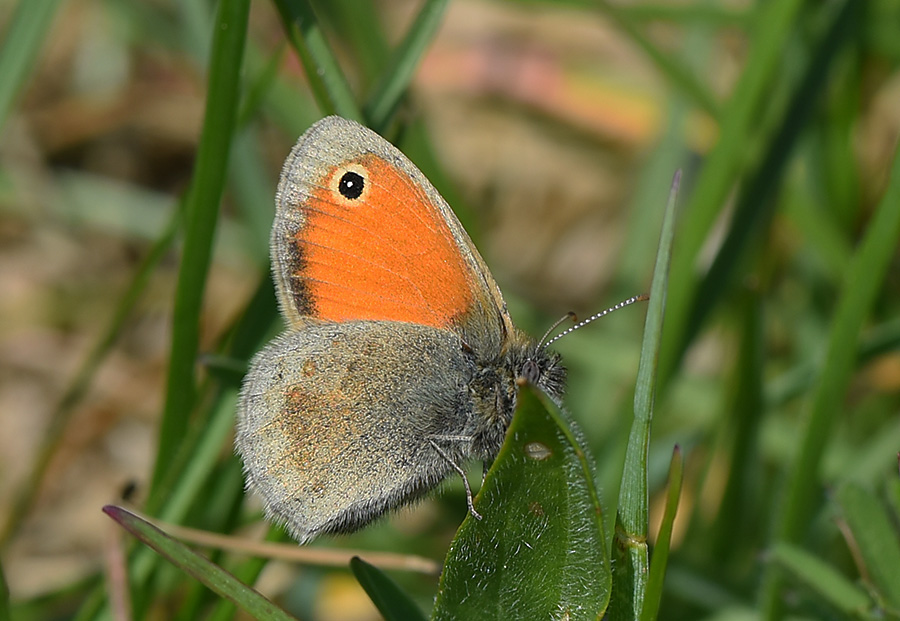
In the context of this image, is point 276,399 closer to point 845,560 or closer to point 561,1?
point 561,1

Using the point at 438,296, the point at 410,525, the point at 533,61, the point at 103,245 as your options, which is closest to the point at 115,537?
the point at 438,296

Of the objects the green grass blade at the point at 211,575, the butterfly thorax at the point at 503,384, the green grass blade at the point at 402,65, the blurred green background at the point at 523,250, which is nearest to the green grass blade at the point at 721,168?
the blurred green background at the point at 523,250

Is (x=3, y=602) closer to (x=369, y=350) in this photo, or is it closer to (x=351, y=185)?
(x=369, y=350)

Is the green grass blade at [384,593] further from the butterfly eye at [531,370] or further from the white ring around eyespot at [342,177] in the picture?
the white ring around eyespot at [342,177]

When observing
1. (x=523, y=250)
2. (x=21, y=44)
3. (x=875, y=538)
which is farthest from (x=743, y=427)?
(x=523, y=250)

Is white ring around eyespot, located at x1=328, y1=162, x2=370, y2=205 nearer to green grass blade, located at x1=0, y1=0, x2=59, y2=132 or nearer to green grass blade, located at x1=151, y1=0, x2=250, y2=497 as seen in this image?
green grass blade, located at x1=151, y1=0, x2=250, y2=497

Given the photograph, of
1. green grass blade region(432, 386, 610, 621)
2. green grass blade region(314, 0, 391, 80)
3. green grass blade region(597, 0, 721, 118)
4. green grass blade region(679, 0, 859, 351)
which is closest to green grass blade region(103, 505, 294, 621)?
green grass blade region(432, 386, 610, 621)
